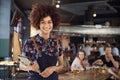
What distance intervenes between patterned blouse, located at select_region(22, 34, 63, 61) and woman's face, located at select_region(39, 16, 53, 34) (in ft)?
0.18

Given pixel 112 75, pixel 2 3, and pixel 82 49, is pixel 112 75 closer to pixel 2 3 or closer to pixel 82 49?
pixel 82 49

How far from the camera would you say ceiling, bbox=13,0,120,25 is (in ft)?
18.6

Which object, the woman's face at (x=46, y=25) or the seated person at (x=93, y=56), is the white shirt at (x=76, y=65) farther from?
the woman's face at (x=46, y=25)

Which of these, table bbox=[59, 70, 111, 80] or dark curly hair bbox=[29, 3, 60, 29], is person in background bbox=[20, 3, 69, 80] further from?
table bbox=[59, 70, 111, 80]

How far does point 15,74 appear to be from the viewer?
26.6 feet

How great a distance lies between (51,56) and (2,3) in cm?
798

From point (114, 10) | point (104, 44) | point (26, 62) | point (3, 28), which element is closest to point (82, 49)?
point (104, 44)

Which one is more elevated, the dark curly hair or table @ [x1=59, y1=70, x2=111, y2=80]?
the dark curly hair

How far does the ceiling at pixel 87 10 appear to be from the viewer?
5.66 metres

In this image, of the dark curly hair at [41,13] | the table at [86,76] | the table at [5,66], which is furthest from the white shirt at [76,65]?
the table at [5,66]

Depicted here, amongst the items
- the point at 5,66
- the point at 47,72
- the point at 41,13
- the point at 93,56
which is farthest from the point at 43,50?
the point at 5,66

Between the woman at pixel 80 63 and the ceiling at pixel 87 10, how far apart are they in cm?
83

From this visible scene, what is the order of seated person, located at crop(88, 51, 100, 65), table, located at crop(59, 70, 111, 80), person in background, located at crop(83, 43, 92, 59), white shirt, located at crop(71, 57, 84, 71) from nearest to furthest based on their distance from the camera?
1. table, located at crop(59, 70, 111, 80)
2. white shirt, located at crop(71, 57, 84, 71)
3. seated person, located at crop(88, 51, 100, 65)
4. person in background, located at crop(83, 43, 92, 59)

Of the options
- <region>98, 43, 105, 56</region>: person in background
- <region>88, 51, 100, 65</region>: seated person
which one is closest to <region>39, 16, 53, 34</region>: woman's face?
<region>98, 43, 105, 56</region>: person in background
